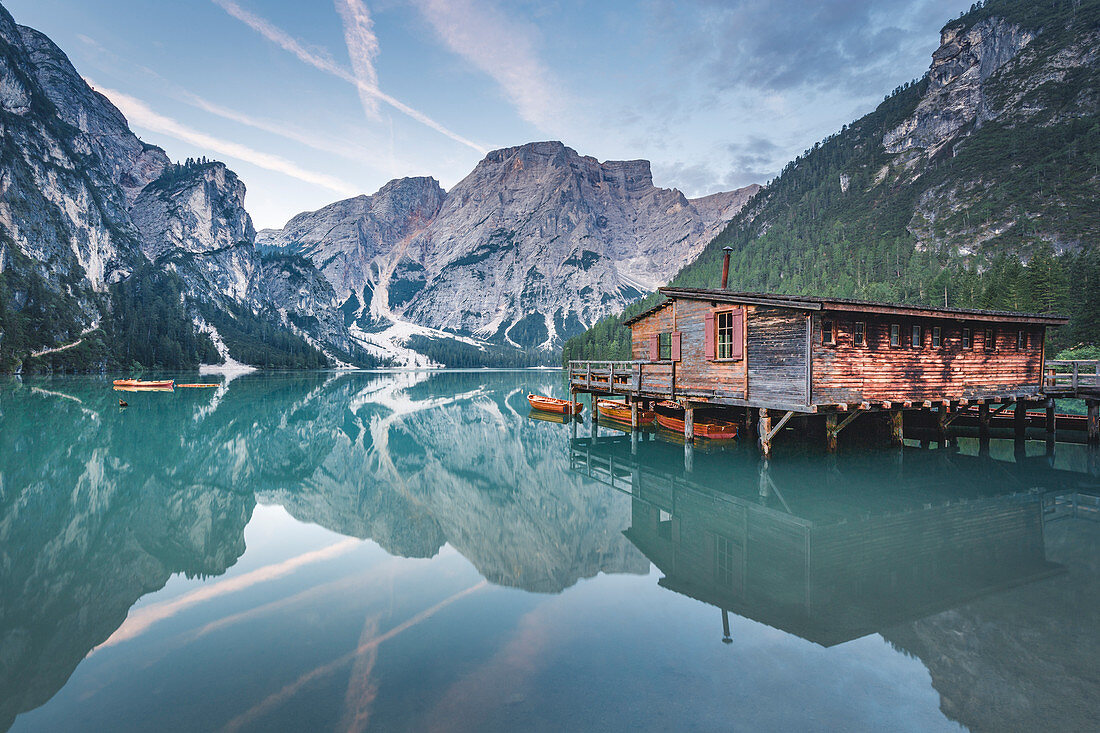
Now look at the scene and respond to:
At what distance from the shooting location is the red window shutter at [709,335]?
86.1 ft

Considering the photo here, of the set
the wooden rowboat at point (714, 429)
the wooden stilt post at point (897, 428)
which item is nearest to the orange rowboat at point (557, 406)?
the wooden rowboat at point (714, 429)

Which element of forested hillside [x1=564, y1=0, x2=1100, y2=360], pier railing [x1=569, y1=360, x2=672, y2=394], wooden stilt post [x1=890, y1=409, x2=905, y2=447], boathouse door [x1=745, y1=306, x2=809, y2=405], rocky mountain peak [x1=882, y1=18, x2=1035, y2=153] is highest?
rocky mountain peak [x1=882, y1=18, x2=1035, y2=153]

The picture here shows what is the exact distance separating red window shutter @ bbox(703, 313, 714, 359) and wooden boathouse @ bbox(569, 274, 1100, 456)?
0.08 metres

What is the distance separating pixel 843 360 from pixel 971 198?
15590 centimetres

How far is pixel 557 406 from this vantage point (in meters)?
45.9

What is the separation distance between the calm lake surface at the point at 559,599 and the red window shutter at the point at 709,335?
656 centimetres

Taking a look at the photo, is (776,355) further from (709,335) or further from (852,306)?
(709,335)

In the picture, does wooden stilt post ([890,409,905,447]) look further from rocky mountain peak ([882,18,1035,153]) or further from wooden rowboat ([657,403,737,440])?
rocky mountain peak ([882,18,1035,153])

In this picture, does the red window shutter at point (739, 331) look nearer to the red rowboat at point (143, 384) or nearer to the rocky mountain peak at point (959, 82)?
the red rowboat at point (143, 384)

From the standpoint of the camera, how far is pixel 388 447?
3322 centimetres

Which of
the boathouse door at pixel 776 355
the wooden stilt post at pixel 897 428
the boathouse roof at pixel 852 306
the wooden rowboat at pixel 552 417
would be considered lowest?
the wooden rowboat at pixel 552 417

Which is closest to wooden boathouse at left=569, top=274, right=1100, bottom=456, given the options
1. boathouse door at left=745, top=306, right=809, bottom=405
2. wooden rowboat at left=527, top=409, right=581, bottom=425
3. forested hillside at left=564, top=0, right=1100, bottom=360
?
boathouse door at left=745, top=306, right=809, bottom=405

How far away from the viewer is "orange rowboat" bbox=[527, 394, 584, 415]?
44.6 m

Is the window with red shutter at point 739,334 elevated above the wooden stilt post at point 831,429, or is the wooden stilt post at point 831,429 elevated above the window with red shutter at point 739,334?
the window with red shutter at point 739,334
